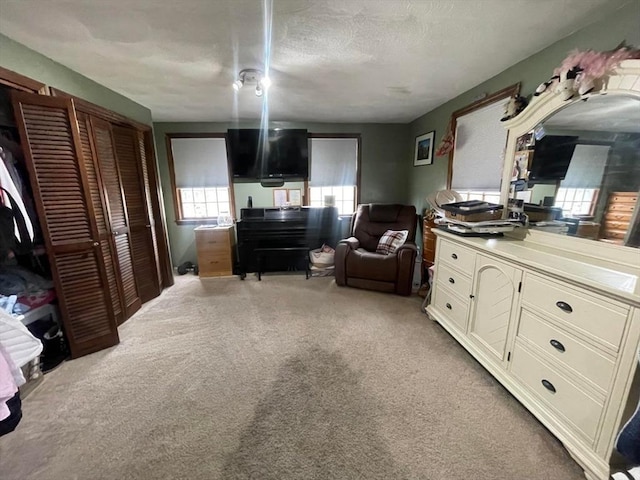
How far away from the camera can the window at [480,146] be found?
2.32 m

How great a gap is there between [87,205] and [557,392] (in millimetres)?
3264

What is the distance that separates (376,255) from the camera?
318 cm

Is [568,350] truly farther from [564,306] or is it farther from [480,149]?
[480,149]

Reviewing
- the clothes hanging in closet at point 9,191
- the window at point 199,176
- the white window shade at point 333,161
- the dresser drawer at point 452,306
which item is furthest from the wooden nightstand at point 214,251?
the dresser drawer at point 452,306

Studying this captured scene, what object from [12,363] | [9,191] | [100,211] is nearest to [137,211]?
[100,211]

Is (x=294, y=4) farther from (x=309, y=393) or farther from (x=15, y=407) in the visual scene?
(x=15, y=407)

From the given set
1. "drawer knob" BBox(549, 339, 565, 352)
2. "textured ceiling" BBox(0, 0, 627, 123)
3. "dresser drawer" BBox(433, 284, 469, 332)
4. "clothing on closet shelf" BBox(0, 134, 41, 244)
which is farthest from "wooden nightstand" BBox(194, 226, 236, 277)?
"drawer knob" BBox(549, 339, 565, 352)

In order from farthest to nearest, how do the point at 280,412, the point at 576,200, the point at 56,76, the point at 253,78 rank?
the point at 253,78
the point at 56,76
the point at 576,200
the point at 280,412

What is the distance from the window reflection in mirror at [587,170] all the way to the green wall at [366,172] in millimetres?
2352

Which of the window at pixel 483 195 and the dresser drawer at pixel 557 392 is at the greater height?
the window at pixel 483 195

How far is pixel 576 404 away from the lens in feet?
4.04

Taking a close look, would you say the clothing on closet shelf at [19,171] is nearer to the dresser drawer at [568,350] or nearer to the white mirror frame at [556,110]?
the dresser drawer at [568,350]

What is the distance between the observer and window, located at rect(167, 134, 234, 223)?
396 cm

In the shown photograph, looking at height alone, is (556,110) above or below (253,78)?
below
